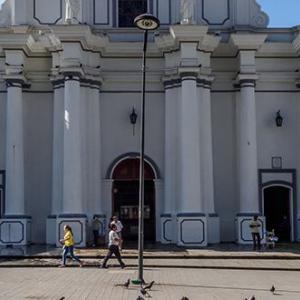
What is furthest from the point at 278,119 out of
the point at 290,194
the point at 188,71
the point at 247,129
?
the point at 188,71

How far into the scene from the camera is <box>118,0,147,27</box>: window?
32.5 meters

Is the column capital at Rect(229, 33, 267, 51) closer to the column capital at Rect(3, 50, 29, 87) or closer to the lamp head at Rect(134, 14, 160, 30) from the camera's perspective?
the column capital at Rect(3, 50, 29, 87)

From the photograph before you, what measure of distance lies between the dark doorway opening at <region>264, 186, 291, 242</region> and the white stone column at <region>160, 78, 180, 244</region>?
4.42 m

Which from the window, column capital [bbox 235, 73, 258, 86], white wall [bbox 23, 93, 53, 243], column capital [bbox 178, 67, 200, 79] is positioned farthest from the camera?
the window

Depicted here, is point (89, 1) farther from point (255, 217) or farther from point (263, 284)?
point (263, 284)

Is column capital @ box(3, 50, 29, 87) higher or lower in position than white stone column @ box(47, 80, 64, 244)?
higher

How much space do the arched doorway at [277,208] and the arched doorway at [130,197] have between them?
5.16 metres

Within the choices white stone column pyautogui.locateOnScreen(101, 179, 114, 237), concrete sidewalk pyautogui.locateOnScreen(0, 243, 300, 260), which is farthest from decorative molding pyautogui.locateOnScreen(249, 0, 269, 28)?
concrete sidewalk pyautogui.locateOnScreen(0, 243, 300, 260)

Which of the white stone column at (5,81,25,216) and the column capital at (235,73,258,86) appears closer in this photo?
the white stone column at (5,81,25,216)

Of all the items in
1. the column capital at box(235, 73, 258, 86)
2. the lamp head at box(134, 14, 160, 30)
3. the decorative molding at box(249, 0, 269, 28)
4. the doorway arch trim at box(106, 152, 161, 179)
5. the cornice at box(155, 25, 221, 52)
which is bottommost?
the doorway arch trim at box(106, 152, 161, 179)

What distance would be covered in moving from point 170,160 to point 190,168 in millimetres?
1565

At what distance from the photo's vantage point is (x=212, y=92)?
32.1m

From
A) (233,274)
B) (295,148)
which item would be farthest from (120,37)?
(233,274)

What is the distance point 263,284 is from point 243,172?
12214mm
